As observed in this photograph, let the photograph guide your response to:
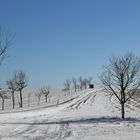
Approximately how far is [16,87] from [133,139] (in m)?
71.2

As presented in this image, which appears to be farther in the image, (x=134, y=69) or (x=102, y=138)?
(x=134, y=69)

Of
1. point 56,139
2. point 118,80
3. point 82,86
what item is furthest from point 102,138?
point 82,86

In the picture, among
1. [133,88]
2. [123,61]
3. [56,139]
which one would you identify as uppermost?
[123,61]

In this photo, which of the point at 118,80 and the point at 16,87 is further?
the point at 16,87

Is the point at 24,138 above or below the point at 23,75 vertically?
below

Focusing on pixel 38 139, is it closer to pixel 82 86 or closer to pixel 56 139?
pixel 56 139

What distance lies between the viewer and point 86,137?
60.7 feet

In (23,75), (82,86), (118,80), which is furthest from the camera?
(82,86)

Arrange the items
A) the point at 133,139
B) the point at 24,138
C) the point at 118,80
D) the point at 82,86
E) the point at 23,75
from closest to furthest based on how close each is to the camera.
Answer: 1. the point at 133,139
2. the point at 24,138
3. the point at 118,80
4. the point at 23,75
5. the point at 82,86

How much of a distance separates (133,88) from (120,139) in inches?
842

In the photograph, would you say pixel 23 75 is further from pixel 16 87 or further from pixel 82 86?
pixel 82 86

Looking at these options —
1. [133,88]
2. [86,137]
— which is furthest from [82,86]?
[86,137]

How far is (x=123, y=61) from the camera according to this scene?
122ft

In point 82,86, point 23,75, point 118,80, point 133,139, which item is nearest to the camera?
point 133,139
